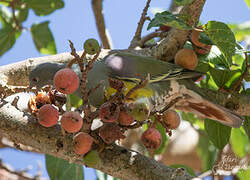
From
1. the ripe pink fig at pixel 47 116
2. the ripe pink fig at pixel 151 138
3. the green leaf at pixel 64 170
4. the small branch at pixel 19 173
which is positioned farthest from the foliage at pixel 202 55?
the small branch at pixel 19 173

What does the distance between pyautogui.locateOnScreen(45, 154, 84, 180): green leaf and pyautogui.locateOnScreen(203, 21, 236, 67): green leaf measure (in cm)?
108

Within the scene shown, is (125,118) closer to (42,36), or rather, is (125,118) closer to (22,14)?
(42,36)

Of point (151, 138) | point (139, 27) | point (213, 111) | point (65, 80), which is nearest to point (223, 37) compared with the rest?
point (213, 111)

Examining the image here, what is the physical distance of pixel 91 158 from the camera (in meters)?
1.70

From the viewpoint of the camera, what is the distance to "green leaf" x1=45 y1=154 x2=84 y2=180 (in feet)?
7.39

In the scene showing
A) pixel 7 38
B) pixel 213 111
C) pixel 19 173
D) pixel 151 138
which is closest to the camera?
pixel 151 138

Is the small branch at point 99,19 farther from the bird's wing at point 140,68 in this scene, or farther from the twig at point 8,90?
the twig at point 8,90

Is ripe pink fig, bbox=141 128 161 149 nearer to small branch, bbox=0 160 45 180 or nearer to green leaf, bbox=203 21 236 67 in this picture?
green leaf, bbox=203 21 236 67

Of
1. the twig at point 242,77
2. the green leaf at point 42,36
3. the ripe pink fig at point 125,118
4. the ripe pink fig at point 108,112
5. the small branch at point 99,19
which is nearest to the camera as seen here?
the ripe pink fig at point 108,112

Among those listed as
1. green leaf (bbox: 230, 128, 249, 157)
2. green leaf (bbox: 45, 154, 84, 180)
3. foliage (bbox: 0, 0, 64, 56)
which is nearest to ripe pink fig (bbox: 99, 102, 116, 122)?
green leaf (bbox: 45, 154, 84, 180)

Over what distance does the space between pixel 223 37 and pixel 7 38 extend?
1917 mm

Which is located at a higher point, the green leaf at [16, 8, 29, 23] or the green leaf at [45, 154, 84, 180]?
the green leaf at [16, 8, 29, 23]

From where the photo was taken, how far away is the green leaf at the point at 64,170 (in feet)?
7.39

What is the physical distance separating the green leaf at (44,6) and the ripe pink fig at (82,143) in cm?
181
